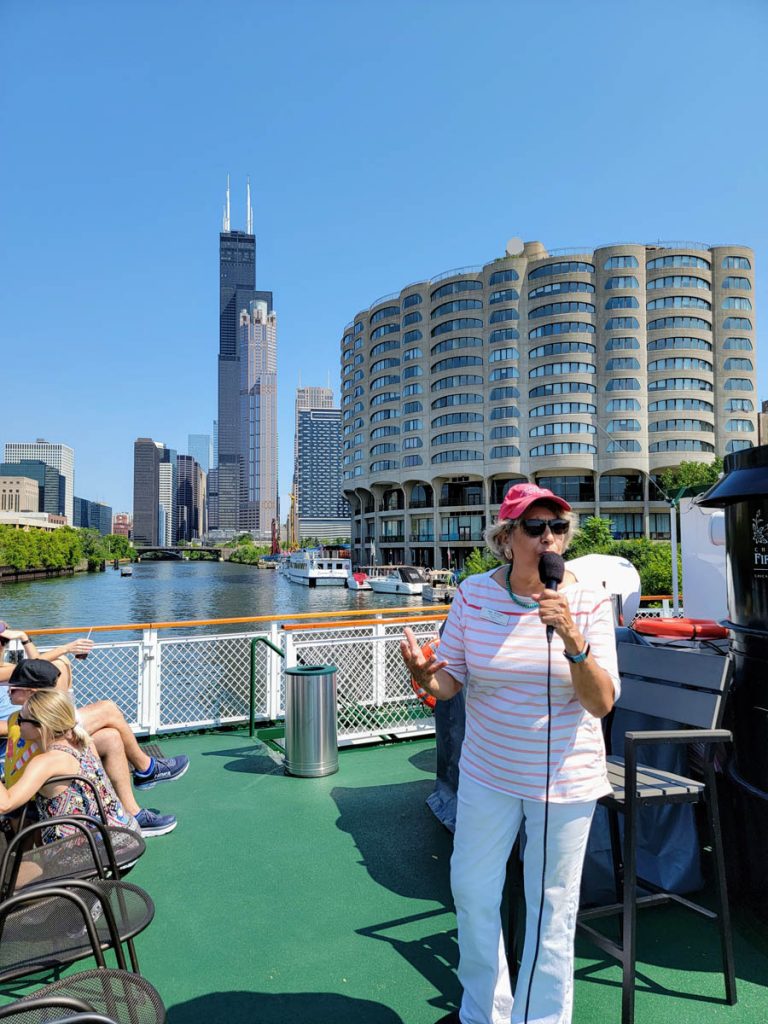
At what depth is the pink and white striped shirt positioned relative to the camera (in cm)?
183

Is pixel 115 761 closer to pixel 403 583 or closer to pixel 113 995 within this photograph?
pixel 113 995

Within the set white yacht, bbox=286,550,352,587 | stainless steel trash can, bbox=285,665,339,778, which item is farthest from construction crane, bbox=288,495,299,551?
stainless steel trash can, bbox=285,665,339,778

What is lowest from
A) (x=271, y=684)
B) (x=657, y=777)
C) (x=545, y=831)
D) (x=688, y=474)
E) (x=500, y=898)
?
(x=271, y=684)

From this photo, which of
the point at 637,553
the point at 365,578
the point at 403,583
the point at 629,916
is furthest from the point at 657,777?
the point at 365,578

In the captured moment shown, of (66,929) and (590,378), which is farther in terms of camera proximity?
(590,378)

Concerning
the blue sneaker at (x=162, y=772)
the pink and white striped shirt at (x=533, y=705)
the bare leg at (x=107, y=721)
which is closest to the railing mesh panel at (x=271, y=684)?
the blue sneaker at (x=162, y=772)

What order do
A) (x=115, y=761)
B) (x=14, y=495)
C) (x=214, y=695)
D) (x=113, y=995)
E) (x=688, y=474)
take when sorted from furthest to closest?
(x=14, y=495), (x=688, y=474), (x=214, y=695), (x=115, y=761), (x=113, y=995)

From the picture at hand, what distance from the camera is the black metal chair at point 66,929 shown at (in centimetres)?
182

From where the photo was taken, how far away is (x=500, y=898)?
1.88 m

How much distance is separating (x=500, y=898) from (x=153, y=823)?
293cm

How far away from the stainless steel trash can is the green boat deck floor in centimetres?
44

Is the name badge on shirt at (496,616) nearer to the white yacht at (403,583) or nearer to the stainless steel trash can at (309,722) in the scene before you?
the stainless steel trash can at (309,722)

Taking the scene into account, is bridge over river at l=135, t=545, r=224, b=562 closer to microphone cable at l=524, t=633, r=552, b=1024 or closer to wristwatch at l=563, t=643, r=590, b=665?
microphone cable at l=524, t=633, r=552, b=1024

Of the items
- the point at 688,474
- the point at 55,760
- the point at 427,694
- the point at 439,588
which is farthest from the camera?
the point at 439,588
